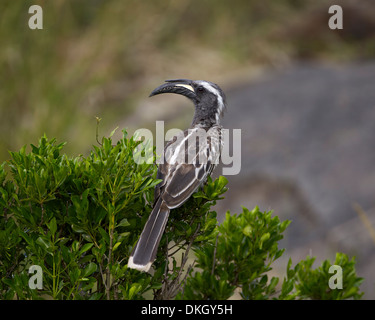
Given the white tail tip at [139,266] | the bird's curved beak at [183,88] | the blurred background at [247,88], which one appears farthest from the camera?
the blurred background at [247,88]

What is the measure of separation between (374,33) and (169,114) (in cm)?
465

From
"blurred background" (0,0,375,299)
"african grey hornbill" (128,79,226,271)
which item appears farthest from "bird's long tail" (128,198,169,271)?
"blurred background" (0,0,375,299)

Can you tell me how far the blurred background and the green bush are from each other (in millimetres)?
1205

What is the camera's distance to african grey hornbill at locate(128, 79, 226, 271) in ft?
8.36

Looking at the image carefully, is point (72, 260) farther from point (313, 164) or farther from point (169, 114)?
point (169, 114)

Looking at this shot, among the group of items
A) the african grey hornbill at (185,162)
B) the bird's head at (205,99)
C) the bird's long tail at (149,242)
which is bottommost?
→ the bird's long tail at (149,242)

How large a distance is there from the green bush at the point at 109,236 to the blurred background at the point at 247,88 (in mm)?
1205

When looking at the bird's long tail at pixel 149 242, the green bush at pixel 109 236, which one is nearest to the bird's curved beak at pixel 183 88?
the green bush at pixel 109 236

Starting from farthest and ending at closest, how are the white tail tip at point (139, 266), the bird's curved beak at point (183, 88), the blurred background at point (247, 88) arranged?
the blurred background at point (247, 88)
the bird's curved beak at point (183, 88)
the white tail tip at point (139, 266)

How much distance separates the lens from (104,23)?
30.3ft

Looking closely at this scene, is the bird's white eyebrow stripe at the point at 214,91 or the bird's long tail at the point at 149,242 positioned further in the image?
the bird's white eyebrow stripe at the point at 214,91

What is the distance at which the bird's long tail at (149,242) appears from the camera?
2484 millimetres

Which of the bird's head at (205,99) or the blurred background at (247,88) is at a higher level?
the blurred background at (247,88)

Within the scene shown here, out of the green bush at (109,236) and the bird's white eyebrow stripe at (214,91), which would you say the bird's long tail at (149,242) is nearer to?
the green bush at (109,236)
